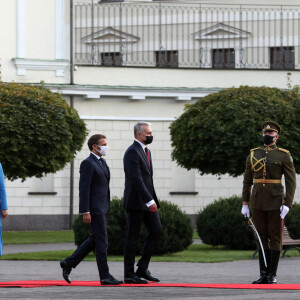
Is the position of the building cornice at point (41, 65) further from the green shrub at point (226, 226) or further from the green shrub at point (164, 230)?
the green shrub at point (164, 230)

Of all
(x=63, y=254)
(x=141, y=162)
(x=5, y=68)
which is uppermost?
(x=5, y=68)

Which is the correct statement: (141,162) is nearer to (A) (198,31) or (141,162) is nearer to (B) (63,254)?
(B) (63,254)

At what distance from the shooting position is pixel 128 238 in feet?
45.7

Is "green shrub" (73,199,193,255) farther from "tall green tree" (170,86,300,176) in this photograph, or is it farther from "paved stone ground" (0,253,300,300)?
"tall green tree" (170,86,300,176)

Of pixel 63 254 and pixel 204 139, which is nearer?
pixel 63 254

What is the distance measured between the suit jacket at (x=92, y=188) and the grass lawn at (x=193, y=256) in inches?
232

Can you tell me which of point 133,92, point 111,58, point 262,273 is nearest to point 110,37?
point 111,58

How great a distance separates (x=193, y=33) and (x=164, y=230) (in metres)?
20.7

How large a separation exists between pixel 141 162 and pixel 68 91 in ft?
68.3

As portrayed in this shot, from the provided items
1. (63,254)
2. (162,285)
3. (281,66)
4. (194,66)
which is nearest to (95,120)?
(194,66)

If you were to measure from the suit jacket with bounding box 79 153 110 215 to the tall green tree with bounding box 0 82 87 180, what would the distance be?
1278 centimetres

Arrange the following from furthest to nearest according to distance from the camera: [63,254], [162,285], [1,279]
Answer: [63,254]
[1,279]
[162,285]

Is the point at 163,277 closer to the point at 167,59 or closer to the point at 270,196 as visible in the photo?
the point at 270,196

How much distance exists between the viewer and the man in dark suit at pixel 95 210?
13.5m
